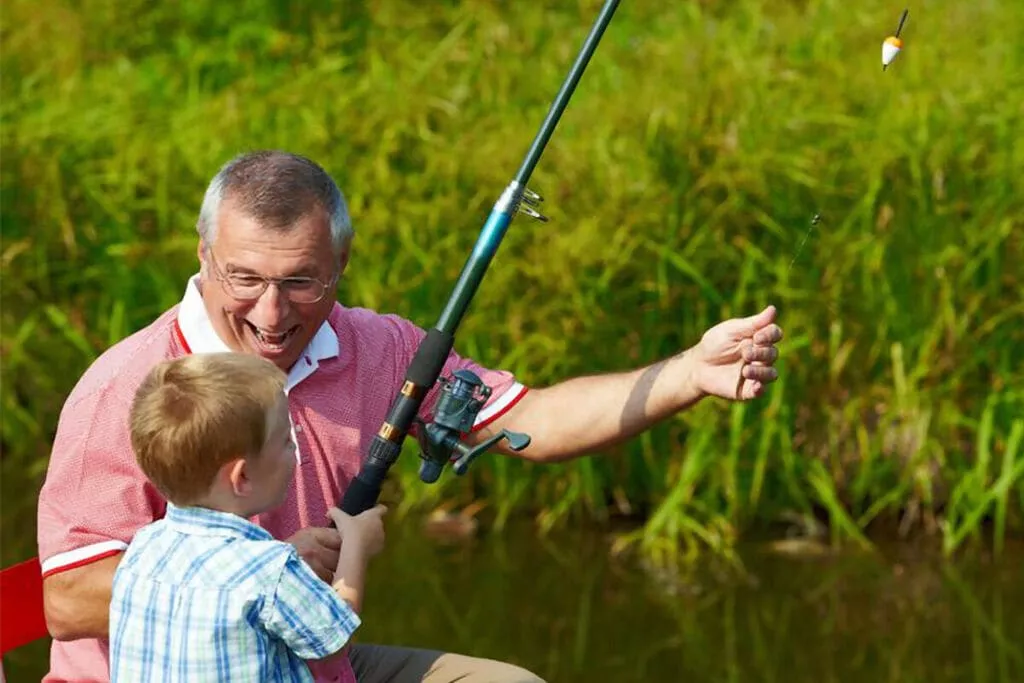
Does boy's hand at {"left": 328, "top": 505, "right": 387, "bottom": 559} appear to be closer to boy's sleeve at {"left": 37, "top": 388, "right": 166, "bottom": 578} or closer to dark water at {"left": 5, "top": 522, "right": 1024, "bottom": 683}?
boy's sleeve at {"left": 37, "top": 388, "right": 166, "bottom": 578}

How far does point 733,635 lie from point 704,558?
44 cm

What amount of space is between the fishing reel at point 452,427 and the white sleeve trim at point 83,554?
17.4 inches

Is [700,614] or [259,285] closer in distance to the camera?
[259,285]

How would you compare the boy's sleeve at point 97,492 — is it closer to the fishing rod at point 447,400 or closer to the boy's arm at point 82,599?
the boy's arm at point 82,599

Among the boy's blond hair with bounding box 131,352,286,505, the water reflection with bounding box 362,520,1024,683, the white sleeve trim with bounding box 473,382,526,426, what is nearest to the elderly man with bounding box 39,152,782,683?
the white sleeve trim with bounding box 473,382,526,426

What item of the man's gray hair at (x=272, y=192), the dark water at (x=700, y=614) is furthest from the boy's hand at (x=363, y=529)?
the dark water at (x=700, y=614)

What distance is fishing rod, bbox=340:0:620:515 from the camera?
263 centimetres

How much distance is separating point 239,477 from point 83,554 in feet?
1.49

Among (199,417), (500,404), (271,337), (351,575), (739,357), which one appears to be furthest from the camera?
(500,404)

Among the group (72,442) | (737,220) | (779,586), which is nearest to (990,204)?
(737,220)

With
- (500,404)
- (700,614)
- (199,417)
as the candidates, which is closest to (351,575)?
(199,417)

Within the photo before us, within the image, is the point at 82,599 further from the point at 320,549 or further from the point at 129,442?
the point at 320,549

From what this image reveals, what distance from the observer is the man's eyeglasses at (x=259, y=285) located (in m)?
2.71

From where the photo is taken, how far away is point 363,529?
97.4 inches
